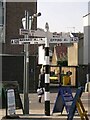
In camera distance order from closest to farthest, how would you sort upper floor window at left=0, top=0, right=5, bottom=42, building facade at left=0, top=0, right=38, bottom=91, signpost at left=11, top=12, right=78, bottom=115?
signpost at left=11, top=12, right=78, bottom=115 < building facade at left=0, top=0, right=38, bottom=91 < upper floor window at left=0, top=0, right=5, bottom=42

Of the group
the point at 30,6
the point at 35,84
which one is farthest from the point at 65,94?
the point at 30,6

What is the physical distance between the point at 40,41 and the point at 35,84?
18770mm

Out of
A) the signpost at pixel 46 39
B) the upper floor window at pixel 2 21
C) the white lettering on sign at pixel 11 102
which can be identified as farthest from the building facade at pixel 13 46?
the white lettering on sign at pixel 11 102

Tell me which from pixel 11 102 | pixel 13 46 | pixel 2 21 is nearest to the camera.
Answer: pixel 11 102

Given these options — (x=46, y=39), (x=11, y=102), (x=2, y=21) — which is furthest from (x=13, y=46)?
(x=11, y=102)

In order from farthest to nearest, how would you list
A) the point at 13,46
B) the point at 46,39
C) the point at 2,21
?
1. the point at 2,21
2. the point at 13,46
3. the point at 46,39

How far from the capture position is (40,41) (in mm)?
13766

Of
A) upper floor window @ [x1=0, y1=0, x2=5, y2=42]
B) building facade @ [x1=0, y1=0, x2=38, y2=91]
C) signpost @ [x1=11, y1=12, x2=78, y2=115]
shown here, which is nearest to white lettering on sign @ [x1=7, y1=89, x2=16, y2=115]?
signpost @ [x1=11, y1=12, x2=78, y2=115]

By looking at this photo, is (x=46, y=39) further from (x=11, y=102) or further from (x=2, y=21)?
(x=2, y=21)

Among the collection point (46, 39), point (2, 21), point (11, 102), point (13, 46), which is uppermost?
point (2, 21)

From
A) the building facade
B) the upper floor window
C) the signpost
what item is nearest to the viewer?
the signpost

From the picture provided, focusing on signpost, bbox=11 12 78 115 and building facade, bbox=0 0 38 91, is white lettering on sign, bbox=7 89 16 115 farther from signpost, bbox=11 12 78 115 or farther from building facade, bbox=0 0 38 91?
building facade, bbox=0 0 38 91

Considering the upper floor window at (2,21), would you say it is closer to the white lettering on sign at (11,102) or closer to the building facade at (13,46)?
the building facade at (13,46)

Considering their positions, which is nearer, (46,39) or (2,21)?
(46,39)
